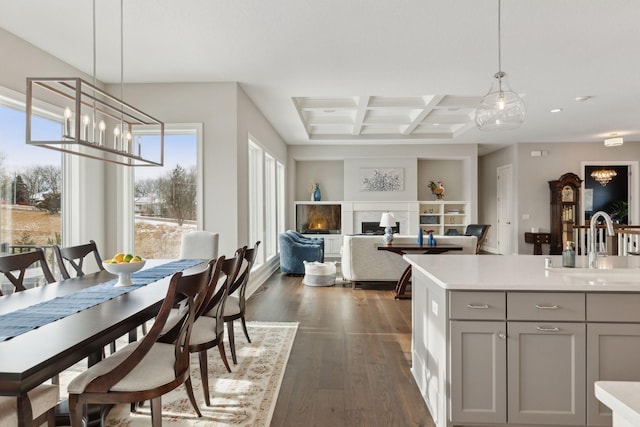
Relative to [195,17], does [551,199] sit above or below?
below

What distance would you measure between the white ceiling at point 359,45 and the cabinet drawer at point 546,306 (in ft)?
7.25

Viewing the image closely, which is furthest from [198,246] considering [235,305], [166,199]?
[166,199]

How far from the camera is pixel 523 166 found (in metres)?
8.74

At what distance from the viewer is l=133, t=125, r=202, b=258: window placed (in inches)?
187

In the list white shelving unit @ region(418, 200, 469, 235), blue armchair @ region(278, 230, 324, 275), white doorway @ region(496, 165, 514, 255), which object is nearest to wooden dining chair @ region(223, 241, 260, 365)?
blue armchair @ region(278, 230, 324, 275)

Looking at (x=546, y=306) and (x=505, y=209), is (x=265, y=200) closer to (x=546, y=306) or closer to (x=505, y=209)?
(x=546, y=306)

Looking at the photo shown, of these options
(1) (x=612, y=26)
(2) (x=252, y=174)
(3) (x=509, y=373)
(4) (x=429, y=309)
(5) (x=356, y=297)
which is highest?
(1) (x=612, y=26)

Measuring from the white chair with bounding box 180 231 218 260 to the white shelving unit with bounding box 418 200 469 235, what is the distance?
6519 mm

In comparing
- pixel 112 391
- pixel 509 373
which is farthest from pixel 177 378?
pixel 509 373

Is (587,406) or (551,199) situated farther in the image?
(551,199)

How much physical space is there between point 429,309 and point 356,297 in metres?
2.91

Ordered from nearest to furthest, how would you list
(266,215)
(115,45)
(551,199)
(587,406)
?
(587,406)
(115,45)
(266,215)
(551,199)

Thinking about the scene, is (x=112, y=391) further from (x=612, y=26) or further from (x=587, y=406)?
(x=612, y=26)

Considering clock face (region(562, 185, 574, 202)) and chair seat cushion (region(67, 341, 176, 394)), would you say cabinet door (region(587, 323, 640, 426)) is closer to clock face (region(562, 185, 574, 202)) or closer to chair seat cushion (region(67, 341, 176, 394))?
chair seat cushion (region(67, 341, 176, 394))
